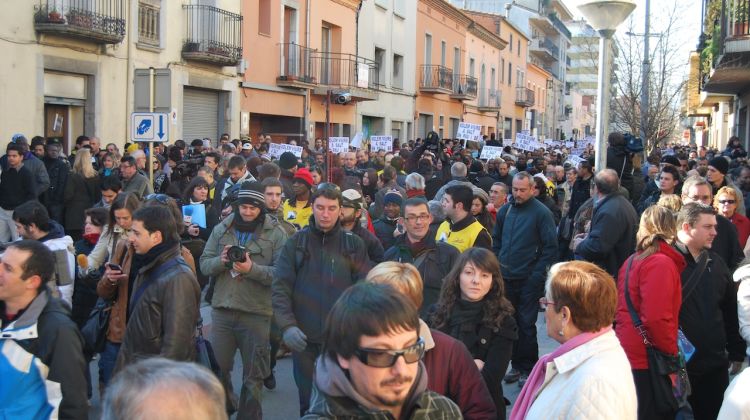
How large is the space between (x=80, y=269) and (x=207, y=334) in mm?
1993

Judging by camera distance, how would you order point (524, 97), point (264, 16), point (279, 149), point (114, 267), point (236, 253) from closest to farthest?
point (114, 267)
point (236, 253)
point (279, 149)
point (264, 16)
point (524, 97)

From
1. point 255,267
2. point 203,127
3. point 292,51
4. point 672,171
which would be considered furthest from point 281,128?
point 255,267

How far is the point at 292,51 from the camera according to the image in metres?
25.7

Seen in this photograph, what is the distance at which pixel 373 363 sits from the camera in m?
2.46

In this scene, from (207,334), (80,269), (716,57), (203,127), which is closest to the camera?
(80,269)

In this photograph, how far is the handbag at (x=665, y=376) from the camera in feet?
15.8

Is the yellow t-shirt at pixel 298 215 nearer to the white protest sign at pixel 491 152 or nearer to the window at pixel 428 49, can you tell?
the white protest sign at pixel 491 152

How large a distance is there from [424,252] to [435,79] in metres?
33.5

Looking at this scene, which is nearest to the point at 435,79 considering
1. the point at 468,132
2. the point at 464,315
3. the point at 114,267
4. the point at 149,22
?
the point at 468,132

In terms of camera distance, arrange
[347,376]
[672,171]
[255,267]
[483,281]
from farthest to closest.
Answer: [672,171], [255,267], [483,281], [347,376]

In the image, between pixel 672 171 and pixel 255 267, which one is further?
pixel 672 171

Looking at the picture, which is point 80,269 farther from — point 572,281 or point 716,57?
point 716,57

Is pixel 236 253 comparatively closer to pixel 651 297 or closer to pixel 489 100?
pixel 651 297

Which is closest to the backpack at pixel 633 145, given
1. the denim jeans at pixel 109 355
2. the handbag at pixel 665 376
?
the handbag at pixel 665 376
